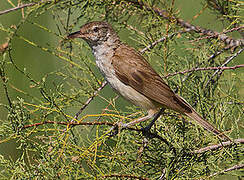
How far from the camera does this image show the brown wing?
315cm

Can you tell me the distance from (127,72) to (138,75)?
11cm

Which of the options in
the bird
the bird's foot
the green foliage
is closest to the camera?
the green foliage

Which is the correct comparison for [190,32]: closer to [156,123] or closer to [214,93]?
[214,93]

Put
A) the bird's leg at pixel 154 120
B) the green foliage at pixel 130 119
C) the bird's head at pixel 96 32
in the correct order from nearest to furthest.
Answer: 1. the green foliage at pixel 130 119
2. the bird's leg at pixel 154 120
3. the bird's head at pixel 96 32

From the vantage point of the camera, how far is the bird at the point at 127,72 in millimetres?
3107

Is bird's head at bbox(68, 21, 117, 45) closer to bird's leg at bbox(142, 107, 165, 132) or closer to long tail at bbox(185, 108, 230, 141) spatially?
bird's leg at bbox(142, 107, 165, 132)

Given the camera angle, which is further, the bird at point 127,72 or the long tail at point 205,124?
the bird at point 127,72

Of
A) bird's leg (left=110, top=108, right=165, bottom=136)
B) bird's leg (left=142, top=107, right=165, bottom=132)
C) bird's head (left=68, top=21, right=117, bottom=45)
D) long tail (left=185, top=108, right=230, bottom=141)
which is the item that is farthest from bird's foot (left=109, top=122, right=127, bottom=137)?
bird's head (left=68, top=21, right=117, bottom=45)

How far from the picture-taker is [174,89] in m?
3.09

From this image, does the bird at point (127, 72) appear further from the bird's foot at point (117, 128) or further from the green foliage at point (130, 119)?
the bird's foot at point (117, 128)

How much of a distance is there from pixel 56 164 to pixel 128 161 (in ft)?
1.85

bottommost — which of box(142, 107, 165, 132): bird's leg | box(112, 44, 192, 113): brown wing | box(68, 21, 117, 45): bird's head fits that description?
box(142, 107, 165, 132): bird's leg

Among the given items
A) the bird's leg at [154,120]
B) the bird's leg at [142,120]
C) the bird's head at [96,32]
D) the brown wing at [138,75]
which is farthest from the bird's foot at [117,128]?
the bird's head at [96,32]

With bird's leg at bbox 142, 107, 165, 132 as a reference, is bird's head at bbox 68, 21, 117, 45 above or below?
above
